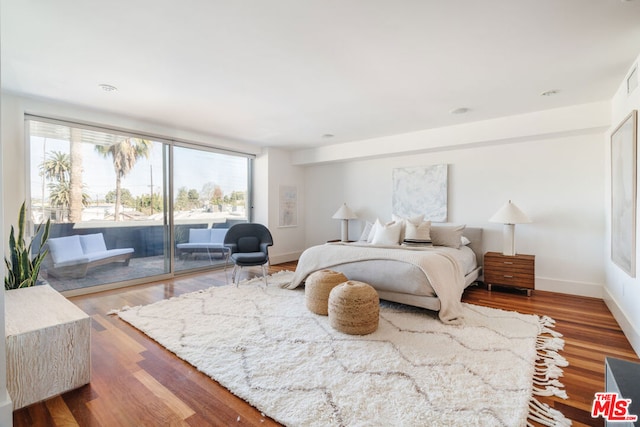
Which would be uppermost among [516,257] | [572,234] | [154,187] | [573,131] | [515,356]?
[573,131]

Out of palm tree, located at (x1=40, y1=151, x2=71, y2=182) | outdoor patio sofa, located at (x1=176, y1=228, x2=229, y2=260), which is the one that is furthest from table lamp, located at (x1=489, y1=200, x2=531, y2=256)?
palm tree, located at (x1=40, y1=151, x2=71, y2=182)

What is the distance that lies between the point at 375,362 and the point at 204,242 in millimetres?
4061

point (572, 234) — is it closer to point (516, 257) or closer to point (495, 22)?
point (516, 257)

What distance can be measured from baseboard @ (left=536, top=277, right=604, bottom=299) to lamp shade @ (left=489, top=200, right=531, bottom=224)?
3.15 ft

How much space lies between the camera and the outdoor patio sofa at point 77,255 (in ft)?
12.4

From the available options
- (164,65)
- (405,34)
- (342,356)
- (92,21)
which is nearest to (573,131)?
(405,34)

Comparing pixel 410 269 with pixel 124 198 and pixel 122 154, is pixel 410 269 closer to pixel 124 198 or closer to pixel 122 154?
pixel 124 198

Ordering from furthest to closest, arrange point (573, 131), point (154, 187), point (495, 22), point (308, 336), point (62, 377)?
1. point (154, 187)
2. point (573, 131)
3. point (308, 336)
4. point (495, 22)
5. point (62, 377)

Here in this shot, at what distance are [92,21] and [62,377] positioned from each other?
7.69 feet

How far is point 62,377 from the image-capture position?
1898 mm

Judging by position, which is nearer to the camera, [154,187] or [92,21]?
[92,21]

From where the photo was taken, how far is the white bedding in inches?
118

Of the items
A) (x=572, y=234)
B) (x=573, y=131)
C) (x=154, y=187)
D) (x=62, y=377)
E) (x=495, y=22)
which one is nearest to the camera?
(x=62, y=377)

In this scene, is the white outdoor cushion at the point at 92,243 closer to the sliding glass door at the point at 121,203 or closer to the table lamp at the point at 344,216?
the sliding glass door at the point at 121,203
